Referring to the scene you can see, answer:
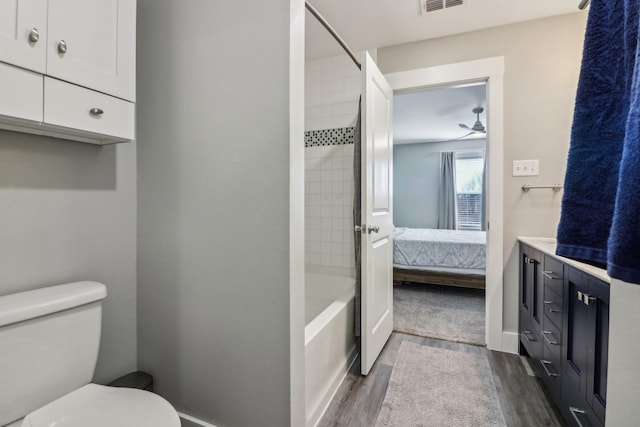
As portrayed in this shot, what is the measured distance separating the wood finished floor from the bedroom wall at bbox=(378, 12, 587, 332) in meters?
0.39

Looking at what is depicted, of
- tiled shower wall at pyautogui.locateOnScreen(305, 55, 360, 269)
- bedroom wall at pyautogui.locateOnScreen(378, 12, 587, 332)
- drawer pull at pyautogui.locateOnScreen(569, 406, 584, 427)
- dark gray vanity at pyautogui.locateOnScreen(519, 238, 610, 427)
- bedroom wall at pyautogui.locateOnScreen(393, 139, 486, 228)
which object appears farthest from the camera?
bedroom wall at pyautogui.locateOnScreen(393, 139, 486, 228)

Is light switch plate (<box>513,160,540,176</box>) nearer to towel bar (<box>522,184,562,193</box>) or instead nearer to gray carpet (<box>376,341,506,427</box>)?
towel bar (<box>522,184,562,193</box>)

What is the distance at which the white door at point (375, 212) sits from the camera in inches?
73.8

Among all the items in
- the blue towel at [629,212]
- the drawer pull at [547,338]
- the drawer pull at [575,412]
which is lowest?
the drawer pull at [575,412]

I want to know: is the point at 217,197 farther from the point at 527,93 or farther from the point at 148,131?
→ the point at 527,93

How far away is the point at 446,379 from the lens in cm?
185

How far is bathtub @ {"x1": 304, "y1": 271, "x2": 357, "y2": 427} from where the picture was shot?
1427 millimetres

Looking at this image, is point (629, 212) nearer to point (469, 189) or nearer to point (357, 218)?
point (357, 218)

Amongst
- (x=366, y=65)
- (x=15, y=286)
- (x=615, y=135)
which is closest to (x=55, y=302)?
(x=15, y=286)

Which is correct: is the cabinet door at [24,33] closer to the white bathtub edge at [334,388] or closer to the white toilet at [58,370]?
the white toilet at [58,370]

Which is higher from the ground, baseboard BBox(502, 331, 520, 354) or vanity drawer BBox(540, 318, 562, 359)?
vanity drawer BBox(540, 318, 562, 359)

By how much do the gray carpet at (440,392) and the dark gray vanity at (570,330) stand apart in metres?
0.32

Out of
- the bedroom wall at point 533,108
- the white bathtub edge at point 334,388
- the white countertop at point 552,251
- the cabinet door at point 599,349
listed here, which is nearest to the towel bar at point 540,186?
the bedroom wall at point 533,108

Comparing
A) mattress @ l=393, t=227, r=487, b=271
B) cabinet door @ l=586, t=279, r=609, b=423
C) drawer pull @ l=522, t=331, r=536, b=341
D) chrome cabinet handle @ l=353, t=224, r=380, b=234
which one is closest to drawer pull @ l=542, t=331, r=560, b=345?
drawer pull @ l=522, t=331, r=536, b=341
